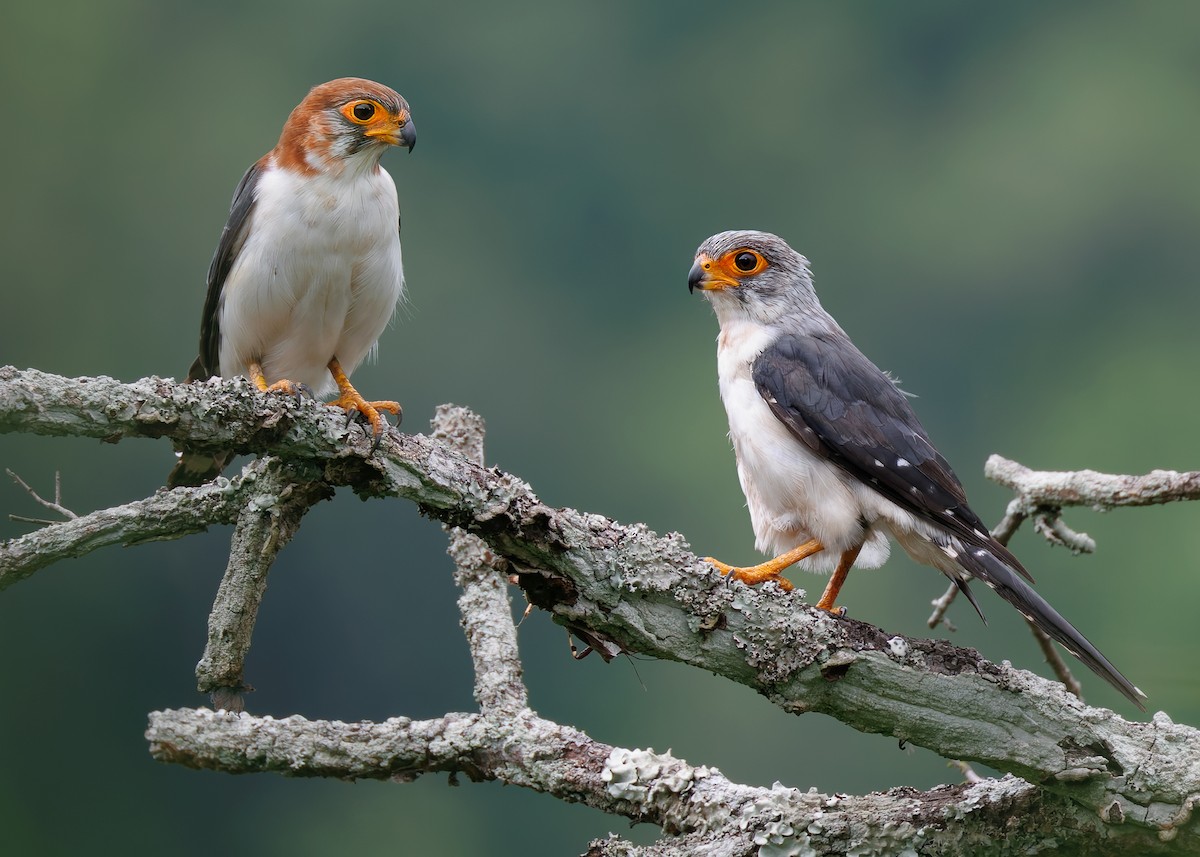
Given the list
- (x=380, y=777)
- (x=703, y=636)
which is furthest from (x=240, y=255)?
(x=703, y=636)

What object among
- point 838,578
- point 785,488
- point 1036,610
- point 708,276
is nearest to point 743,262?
point 708,276

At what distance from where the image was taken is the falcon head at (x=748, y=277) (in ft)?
10.7

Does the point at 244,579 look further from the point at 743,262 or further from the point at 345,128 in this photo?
the point at 743,262

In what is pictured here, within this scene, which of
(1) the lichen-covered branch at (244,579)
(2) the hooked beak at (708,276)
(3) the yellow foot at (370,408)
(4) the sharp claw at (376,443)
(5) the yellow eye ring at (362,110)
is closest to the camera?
(4) the sharp claw at (376,443)

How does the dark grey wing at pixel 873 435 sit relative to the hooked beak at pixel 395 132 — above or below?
below

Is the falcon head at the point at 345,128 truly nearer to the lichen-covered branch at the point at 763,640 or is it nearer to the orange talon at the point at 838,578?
the lichen-covered branch at the point at 763,640

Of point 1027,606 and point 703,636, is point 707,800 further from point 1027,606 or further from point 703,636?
point 1027,606

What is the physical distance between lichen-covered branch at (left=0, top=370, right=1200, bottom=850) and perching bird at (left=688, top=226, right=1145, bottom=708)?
1.13 feet

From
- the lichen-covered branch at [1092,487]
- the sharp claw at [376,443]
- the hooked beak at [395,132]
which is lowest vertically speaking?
the sharp claw at [376,443]

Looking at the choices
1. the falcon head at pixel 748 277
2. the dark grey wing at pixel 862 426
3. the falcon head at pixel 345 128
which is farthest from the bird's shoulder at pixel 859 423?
the falcon head at pixel 345 128

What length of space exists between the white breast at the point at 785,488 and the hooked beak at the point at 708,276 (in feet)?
0.76

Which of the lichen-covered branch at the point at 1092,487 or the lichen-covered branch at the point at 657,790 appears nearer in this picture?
the lichen-covered branch at the point at 657,790

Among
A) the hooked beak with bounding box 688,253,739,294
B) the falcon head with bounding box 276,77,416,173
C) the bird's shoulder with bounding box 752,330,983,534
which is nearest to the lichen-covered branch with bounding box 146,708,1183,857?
the bird's shoulder with bounding box 752,330,983,534

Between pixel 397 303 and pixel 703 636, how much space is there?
159 centimetres
